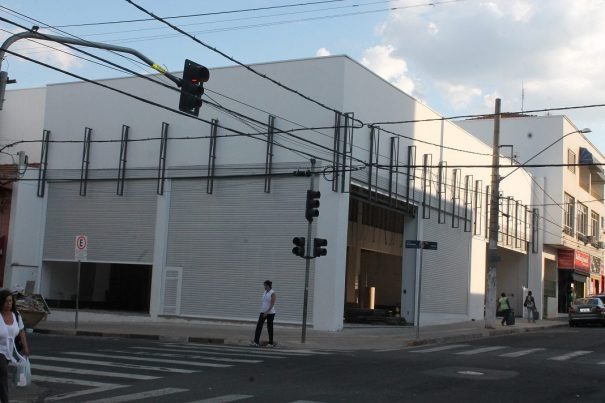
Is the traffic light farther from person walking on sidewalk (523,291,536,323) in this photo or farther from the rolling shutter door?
person walking on sidewalk (523,291,536,323)

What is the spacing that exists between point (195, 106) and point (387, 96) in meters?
15.1

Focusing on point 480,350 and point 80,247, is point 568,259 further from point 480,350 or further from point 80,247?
point 80,247

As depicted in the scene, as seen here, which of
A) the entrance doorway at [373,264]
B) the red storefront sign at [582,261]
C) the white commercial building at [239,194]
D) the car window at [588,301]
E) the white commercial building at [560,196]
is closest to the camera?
the white commercial building at [239,194]

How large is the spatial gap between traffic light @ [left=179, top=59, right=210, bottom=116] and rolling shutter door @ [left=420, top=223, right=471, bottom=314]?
61.5 ft

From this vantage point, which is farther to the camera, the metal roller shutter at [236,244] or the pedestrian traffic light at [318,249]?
the metal roller shutter at [236,244]

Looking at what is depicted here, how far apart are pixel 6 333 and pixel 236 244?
18696 millimetres

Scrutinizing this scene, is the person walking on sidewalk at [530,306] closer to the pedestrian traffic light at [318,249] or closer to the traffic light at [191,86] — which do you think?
the pedestrian traffic light at [318,249]

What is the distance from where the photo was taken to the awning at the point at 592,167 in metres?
52.4

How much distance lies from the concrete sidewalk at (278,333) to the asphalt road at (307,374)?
2.16 m

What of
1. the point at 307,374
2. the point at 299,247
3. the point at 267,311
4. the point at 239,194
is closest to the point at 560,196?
the point at 239,194

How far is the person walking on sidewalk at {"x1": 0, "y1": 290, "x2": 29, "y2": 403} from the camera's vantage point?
796 cm

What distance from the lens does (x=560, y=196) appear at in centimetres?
4847

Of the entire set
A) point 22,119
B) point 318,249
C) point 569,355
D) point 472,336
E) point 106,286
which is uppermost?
point 22,119

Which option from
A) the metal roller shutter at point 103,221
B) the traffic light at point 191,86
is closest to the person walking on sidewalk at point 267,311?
the traffic light at point 191,86
